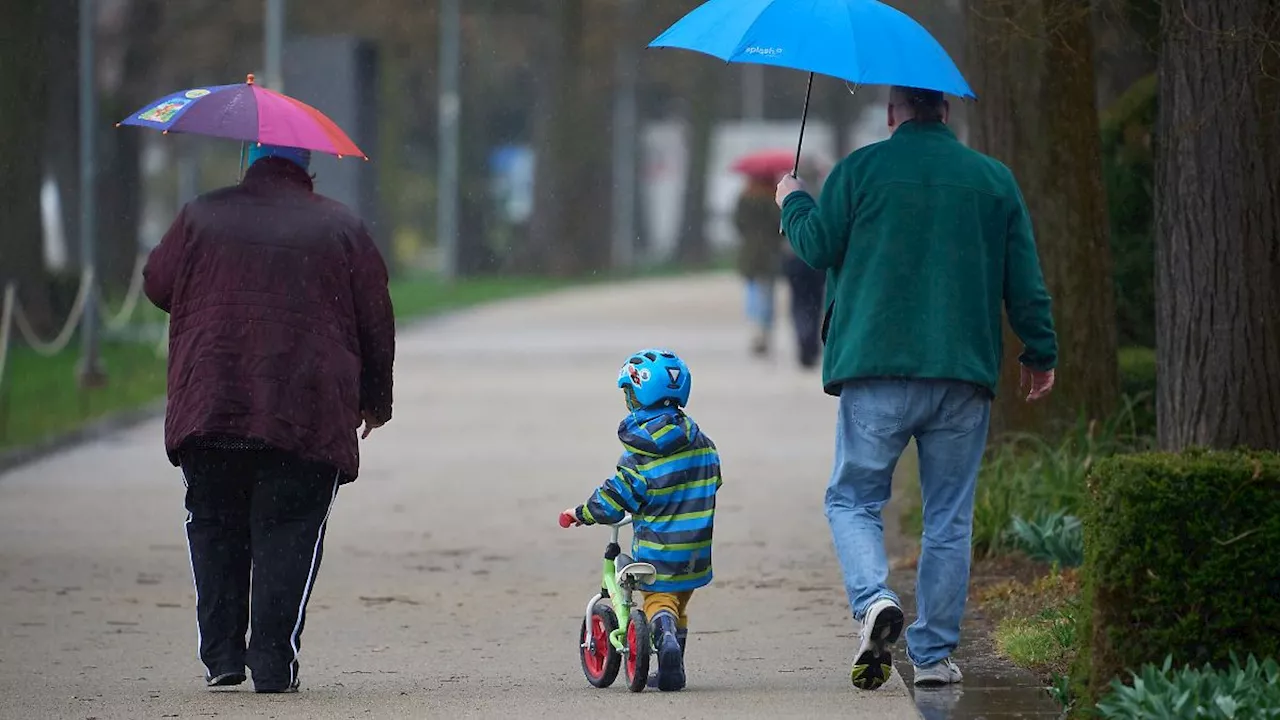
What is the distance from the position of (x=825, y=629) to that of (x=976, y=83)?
3.57 metres

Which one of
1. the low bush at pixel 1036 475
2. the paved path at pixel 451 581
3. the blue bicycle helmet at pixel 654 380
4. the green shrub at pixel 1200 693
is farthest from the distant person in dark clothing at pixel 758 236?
the green shrub at pixel 1200 693

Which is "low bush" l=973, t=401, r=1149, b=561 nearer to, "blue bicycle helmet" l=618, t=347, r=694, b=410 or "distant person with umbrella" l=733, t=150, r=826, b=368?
"blue bicycle helmet" l=618, t=347, r=694, b=410

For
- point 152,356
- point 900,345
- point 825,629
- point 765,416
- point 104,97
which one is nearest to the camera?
point 900,345

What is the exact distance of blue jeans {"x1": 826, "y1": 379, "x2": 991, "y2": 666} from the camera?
652 centimetres

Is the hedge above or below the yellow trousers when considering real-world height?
above

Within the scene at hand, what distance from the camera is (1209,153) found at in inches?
304

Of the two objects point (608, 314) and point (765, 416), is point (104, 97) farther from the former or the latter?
point (765, 416)

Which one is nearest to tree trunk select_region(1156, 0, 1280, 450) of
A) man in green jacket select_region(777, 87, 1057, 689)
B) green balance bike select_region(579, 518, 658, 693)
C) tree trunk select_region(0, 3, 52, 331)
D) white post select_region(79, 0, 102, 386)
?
man in green jacket select_region(777, 87, 1057, 689)

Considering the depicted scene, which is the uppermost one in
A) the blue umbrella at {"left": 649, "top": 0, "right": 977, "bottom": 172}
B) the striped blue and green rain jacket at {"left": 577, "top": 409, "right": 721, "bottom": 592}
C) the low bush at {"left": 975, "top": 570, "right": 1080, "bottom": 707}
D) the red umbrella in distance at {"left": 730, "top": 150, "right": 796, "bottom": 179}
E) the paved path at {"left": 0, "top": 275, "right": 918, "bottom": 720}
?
the blue umbrella at {"left": 649, "top": 0, "right": 977, "bottom": 172}

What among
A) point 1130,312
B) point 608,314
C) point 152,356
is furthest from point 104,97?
point 1130,312

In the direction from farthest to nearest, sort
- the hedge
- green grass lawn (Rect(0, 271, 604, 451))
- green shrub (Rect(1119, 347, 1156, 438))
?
green grass lawn (Rect(0, 271, 604, 451)), green shrub (Rect(1119, 347, 1156, 438)), the hedge

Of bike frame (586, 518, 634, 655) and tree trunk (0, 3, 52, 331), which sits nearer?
bike frame (586, 518, 634, 655)

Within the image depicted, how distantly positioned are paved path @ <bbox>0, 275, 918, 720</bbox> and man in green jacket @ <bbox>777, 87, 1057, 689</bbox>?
297 millimetres

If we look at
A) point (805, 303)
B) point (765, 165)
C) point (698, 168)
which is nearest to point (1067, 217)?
point (805, 303)
